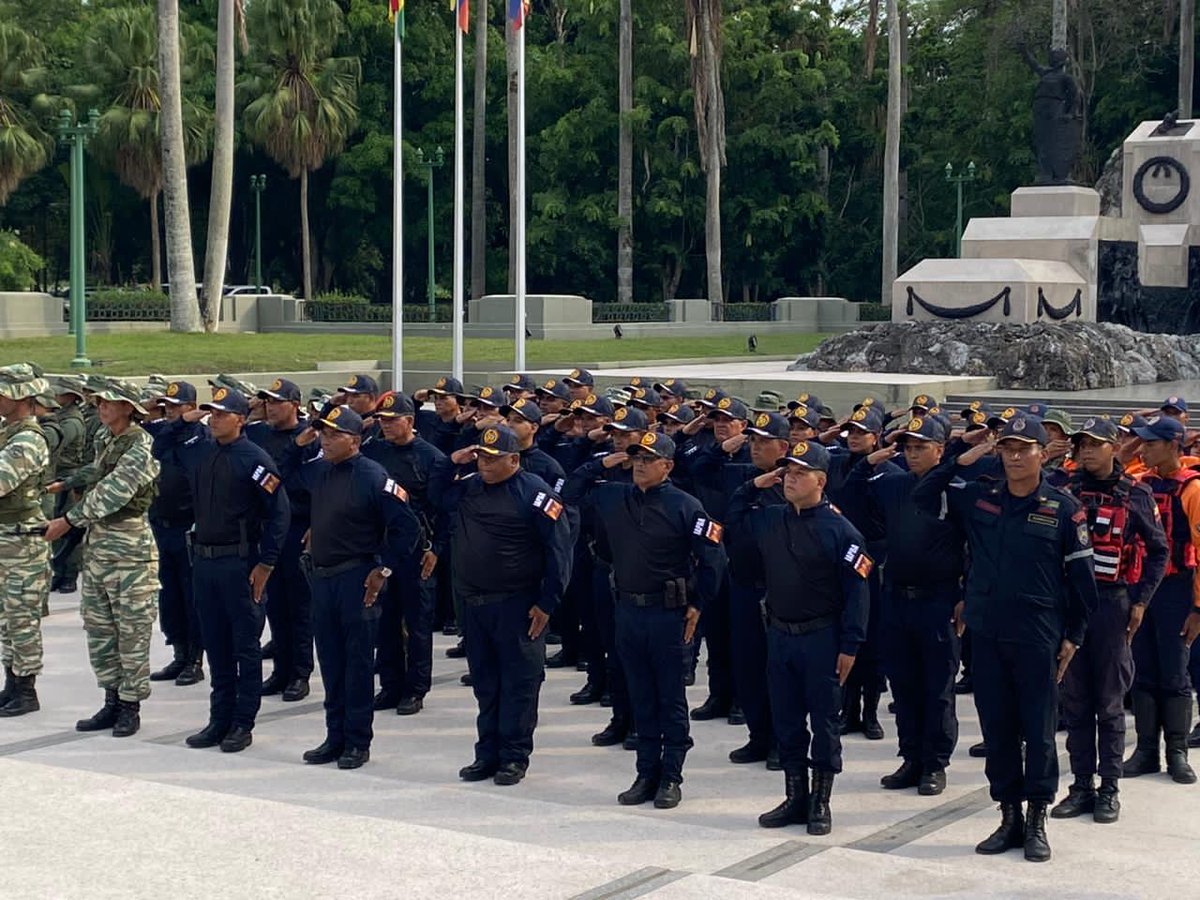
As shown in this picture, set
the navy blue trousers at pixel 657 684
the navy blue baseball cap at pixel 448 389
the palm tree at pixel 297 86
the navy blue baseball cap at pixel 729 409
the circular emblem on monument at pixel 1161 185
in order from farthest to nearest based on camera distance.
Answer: the palm tree at pixel 297 86
the circular emblem on monument at pixel 1161 185
the navy blue baseball cap at pixel 448 389
the navy blue baseball cap at pixel 729 409
the navy blue trousers at pixel 657 684

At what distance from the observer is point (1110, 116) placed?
50469mm

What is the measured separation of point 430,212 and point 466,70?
26.5ft

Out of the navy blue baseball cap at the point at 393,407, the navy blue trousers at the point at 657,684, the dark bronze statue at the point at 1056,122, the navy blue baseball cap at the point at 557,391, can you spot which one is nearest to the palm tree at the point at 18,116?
the dark bronze statue at the point at 1056,122

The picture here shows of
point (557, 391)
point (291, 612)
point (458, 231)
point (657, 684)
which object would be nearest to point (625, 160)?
point (458, 231)

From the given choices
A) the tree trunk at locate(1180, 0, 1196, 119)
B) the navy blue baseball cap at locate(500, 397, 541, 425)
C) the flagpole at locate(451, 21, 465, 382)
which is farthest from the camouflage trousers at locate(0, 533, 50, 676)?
the tree trunk at locate(1180, 0, 1196, 119)

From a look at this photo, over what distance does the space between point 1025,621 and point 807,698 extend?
1.02m

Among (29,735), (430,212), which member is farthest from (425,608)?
(430,212)

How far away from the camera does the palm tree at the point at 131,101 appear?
48.2m

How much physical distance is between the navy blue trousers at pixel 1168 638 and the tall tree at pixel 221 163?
30660 millimetres

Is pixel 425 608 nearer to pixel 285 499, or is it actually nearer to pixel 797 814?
pixel 285 499

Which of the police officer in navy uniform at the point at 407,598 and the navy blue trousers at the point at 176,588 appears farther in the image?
the navy blue trousers at the point at 176,588

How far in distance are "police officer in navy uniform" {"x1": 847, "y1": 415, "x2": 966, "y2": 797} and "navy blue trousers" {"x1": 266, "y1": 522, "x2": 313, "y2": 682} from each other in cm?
385

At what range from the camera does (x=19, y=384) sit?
33.1ft

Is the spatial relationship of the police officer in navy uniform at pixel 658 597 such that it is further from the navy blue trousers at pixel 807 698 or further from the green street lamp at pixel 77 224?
the green street lamp at pixel 77 224
